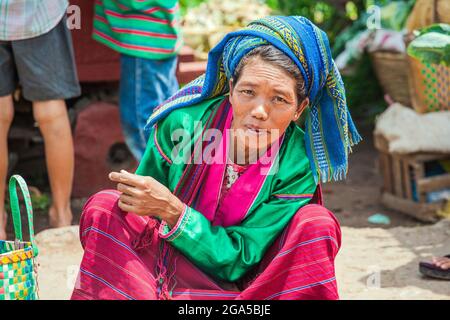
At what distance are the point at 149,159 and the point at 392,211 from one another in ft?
10.0

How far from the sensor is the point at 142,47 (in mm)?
4945

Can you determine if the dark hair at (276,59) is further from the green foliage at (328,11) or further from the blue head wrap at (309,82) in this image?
the green foliage at (328,11)

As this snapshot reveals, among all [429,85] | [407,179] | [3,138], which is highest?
[3,138]

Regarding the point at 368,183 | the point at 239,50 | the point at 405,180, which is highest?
the point at 239,50

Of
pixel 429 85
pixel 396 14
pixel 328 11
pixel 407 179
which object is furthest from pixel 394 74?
pixel 328 11

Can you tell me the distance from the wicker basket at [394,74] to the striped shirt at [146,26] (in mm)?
1909

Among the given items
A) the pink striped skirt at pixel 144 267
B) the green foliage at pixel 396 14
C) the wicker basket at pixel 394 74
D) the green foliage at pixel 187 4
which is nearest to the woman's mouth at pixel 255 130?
the pink striped skirt at pixel 144 267

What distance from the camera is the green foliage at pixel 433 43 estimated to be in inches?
167

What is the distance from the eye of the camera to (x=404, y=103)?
6191mm

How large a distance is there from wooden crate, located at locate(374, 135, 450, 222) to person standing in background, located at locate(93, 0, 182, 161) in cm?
158

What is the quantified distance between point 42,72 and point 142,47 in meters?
0.67

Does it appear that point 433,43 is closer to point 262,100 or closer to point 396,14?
point 262,100
